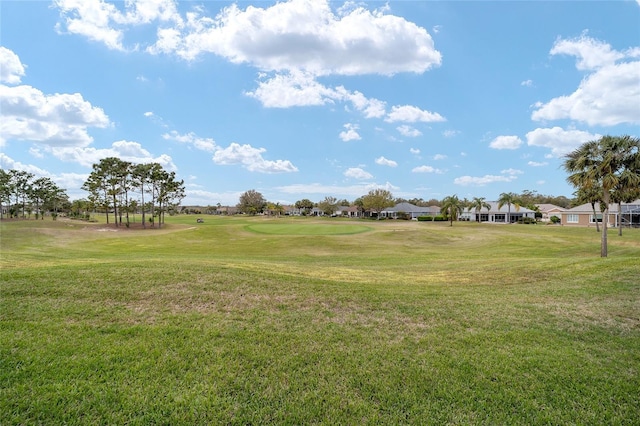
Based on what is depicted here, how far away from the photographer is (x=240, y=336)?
5316mm

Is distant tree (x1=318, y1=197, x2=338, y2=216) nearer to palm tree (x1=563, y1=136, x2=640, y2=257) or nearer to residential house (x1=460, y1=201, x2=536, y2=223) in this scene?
residential house (x1=460, y1=201, x2=536, y2=223)

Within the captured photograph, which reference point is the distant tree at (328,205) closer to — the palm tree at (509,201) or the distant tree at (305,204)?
the distant tree at (305,204)

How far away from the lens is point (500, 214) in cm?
8119

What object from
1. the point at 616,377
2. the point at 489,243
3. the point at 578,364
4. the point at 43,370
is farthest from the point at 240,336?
the point at 489,243

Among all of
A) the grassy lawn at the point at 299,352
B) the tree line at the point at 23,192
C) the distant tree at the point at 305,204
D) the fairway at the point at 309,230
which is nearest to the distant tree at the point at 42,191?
the tree line at the point at 23,192

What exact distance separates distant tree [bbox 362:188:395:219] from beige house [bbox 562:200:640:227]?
140ft

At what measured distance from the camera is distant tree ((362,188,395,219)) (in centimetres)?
9438

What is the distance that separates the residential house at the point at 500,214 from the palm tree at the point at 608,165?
207 feet

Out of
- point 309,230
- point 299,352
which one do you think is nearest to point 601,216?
point 309,230

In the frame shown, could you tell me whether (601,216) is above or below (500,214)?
below

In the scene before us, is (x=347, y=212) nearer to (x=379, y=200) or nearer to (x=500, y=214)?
(x=379, y=200)

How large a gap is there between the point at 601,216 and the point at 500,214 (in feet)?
83.7

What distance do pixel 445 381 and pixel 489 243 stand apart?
32.9 meters

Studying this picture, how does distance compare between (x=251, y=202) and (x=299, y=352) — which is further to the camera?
(x=251, y=202)
